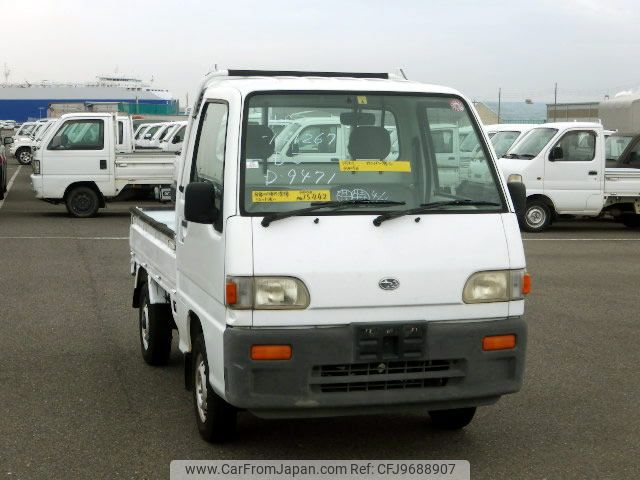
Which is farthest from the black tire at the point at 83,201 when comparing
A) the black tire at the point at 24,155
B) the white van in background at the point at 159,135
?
the black tire at the point at 24,155

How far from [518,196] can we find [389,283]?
1.17 meters

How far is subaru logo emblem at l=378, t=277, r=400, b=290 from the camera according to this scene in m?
5.59

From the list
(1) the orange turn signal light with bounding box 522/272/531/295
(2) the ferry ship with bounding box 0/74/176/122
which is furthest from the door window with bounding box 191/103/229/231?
(2) the ferry ship with bounding box 0/74/176/122

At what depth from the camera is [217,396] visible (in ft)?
19.7

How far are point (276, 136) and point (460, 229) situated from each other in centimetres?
108

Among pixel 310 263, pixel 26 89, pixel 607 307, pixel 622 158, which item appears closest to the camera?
pixel 310 263

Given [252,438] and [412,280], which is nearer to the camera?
[412,280]

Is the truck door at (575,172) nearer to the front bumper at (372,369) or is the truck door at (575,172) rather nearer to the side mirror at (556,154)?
the side mirror at (556,154)

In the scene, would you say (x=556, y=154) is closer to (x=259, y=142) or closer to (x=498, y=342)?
(x=498, y=342)

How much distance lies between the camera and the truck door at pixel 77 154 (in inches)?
854

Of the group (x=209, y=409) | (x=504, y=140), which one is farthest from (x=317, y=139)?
(x=504, y=140)

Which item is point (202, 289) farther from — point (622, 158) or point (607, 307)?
point (622, 158)

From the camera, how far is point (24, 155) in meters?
49.0

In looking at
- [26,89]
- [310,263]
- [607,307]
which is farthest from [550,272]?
[26,89]
